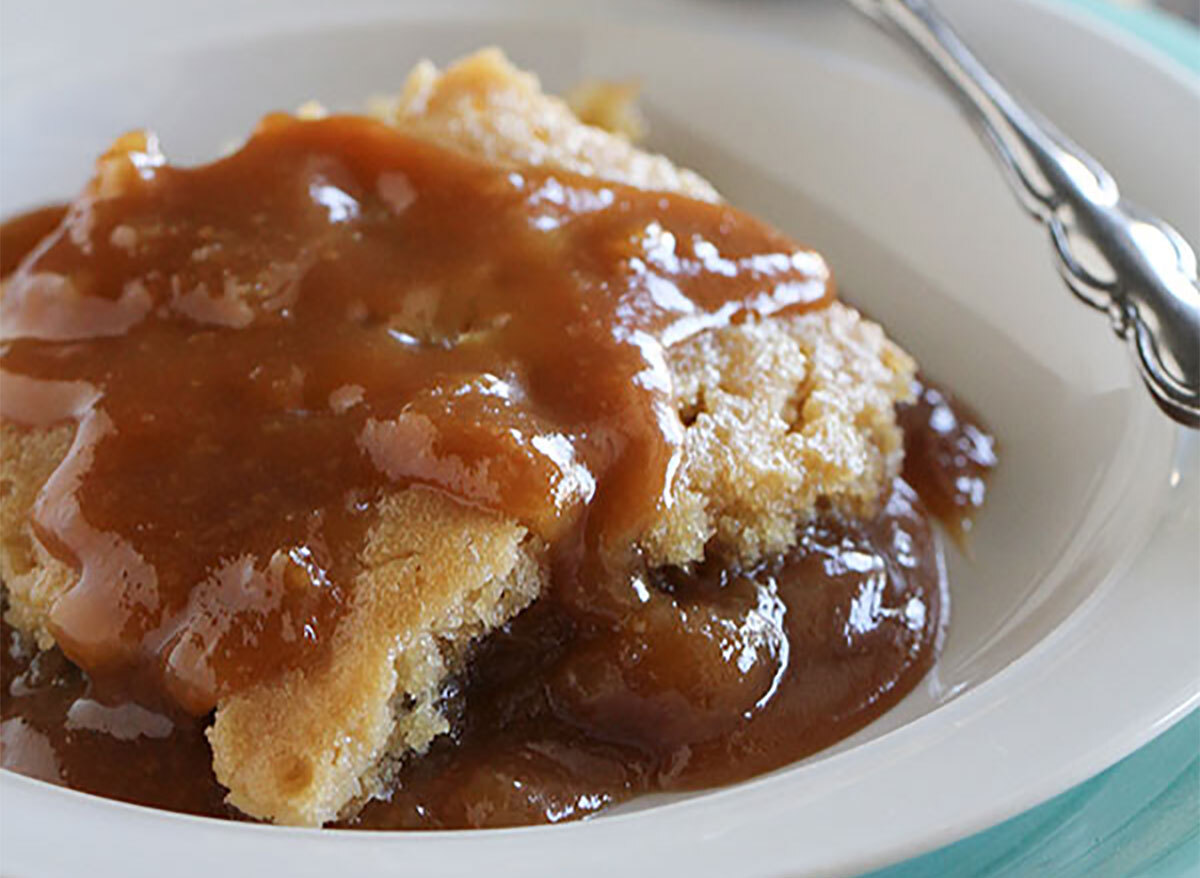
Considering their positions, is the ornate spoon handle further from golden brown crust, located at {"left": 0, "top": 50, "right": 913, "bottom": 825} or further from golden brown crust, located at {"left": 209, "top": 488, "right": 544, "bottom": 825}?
golden brown crust, located at {"left": 209, "top": 488, "right": 544, "bottom": 825}

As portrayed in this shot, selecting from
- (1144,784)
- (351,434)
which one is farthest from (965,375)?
(351,434)

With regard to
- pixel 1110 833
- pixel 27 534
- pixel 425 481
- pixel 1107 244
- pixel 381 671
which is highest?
pixel 1107 244

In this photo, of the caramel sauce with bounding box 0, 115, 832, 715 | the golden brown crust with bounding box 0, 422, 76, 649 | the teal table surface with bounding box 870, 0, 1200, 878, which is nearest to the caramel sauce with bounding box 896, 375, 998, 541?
the caramel sauce with bounding box 0, 115, 832, 715

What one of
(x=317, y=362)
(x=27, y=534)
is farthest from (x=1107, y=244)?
(x=27, y=534)

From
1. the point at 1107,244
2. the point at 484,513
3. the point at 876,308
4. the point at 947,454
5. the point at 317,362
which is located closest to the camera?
the point at 484,513

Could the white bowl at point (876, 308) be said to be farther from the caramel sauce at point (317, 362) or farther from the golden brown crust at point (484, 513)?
the caramel sauce at point (317, 362)

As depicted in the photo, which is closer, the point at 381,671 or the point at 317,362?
the point at 381,671

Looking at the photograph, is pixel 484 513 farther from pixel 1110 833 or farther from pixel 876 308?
pixel 876 308
